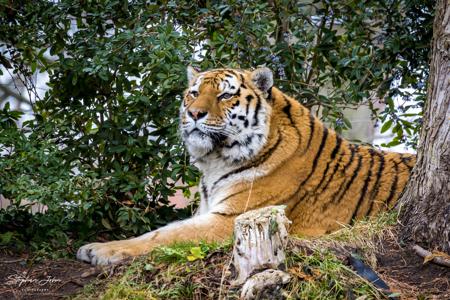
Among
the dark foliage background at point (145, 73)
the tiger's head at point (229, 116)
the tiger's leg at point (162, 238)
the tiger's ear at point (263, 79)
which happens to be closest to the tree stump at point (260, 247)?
the tiger's leg at point (162, 238)

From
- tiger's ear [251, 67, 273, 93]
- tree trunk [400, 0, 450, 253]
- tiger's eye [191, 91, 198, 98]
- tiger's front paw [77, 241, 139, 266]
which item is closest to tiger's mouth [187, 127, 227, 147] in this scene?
tiger's eye [191, 91, 198, 98]

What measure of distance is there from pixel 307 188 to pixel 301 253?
1.37 metres

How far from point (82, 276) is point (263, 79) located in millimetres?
1867

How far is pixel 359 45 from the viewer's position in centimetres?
682

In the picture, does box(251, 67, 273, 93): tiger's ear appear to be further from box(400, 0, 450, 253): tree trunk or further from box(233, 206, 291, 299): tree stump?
box(233, 206, 291, 299): tree stump

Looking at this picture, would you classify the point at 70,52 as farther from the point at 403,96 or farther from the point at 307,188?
the point at 403,96

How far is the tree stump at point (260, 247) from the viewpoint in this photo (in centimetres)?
381

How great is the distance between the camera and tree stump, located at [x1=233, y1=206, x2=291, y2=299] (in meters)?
3.81

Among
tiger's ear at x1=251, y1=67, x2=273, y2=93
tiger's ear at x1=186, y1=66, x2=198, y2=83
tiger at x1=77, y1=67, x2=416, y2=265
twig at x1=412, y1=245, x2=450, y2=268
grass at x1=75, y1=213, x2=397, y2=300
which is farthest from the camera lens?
tiger's ear at x1=186, y1=66, x2=198, y2=83

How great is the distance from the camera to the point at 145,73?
6426 millimetres

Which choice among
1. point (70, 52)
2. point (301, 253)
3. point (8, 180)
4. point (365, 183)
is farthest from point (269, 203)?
point (70, 52)

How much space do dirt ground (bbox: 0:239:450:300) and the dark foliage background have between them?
0.55 meters

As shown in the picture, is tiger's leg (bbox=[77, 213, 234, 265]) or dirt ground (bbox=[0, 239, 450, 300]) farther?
tiger's leg (bbox=[77, 213, 234, 265])

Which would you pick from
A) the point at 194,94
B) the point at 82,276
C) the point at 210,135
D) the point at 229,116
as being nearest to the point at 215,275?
the point at 82,276
